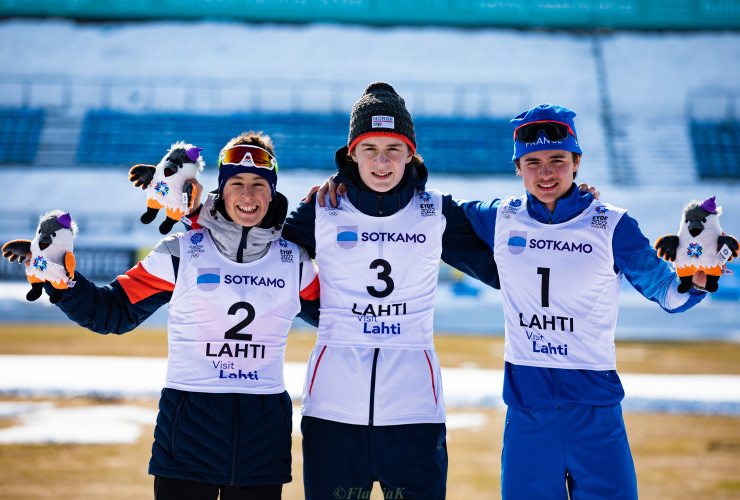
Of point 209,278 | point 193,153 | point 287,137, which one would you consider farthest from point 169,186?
point 287,137

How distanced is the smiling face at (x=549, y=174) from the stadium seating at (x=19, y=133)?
Result: 2136 centimetres

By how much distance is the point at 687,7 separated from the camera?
22578 mm

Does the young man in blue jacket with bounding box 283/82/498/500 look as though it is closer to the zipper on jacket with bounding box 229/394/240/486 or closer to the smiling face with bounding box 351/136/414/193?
the smiling face with bounding box 351/136/414/193

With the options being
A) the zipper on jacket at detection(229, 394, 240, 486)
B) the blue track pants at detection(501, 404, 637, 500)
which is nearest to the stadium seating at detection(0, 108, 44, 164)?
the zipper on jacket at detection(229, 394, 240, 486)

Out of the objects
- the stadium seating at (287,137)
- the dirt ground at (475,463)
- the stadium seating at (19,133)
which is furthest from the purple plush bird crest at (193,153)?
the stadium seating at (19,133)

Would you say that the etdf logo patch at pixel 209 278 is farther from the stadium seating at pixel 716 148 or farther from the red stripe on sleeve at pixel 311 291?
the stadium seating at pixel 716 148

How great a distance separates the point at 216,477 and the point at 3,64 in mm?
26655

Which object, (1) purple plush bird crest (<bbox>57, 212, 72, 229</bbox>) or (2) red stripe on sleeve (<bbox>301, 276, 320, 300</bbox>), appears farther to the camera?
(2) red stripe on sleeve (<bbox>301, 276, 320, 300</bbox>)

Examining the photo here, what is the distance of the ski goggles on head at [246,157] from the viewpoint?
127 inches

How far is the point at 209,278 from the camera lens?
3107mm

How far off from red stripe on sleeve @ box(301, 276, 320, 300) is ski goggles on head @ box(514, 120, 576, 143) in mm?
1124

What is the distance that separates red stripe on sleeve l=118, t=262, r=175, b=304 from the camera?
313 cm

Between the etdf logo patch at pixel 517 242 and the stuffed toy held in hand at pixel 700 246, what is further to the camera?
the etdf logo patch at pixel 517 242

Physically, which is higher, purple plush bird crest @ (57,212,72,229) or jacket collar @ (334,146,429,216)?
jacket collar @ (334,146,429,216)
